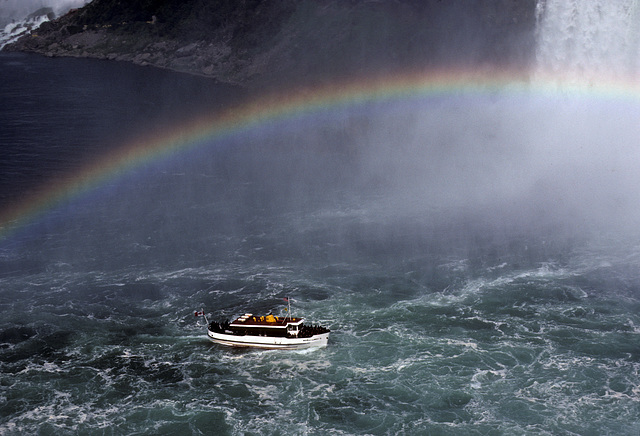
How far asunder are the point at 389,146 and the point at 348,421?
102092 mm

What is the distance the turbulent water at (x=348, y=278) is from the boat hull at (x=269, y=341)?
3.54 ft

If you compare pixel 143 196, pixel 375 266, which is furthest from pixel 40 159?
pixel 375 266

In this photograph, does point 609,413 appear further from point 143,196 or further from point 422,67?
point 422,67

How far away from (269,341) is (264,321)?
8.58 ft

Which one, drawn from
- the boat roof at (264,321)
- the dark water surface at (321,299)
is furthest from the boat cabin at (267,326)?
the dark water surface at (321,299)

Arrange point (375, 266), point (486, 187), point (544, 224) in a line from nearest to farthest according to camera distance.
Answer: point (375, 266)
point (544, 224)
point (486, 187)

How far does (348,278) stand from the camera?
104 meters

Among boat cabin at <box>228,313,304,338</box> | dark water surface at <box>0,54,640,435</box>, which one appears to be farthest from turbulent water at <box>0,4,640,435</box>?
boat cabin at <box>228,313,304,338</box>

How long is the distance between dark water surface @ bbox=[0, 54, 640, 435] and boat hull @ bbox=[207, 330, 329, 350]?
1090 mm

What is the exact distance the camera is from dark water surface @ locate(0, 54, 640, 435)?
74062mm

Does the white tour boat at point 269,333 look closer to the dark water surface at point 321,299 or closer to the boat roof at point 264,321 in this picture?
the boat roof at point 264,321

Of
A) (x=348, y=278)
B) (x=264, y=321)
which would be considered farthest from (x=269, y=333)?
(x=348, y=278)

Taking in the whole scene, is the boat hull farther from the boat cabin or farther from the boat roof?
the boat roof

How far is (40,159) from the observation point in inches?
6156
